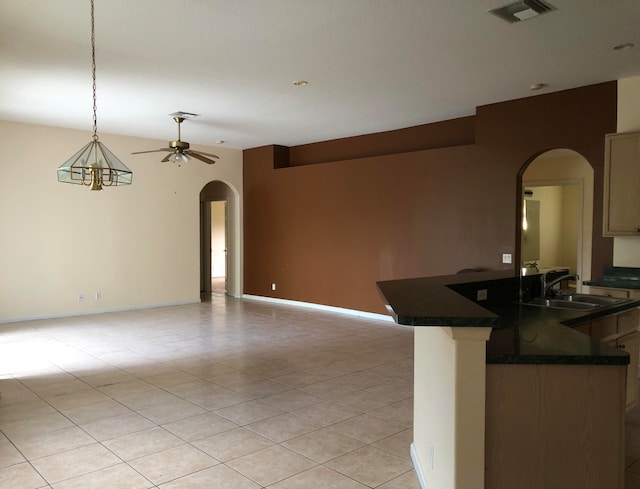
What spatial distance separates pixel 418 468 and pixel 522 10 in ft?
10.4

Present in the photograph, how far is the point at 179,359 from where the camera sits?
5309mm

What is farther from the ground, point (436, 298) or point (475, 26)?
point (475, 26)

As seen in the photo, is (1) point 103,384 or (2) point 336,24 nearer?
(2) point 336,24

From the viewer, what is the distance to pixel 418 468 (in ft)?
9.16

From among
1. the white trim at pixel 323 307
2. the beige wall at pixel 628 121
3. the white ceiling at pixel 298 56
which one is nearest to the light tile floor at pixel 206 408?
the white trim at pixel 323 307

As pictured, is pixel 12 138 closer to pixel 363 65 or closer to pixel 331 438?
pixel 363 65

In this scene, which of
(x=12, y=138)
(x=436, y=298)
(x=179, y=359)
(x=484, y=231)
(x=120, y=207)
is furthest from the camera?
(x=120, y=207)

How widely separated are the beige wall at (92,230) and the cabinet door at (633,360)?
7.61 m

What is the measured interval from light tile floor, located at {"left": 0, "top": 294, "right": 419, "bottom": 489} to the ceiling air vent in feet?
10.0

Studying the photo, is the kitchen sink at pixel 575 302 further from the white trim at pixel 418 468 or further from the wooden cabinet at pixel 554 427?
the wooden cabinet at pixel 554 427

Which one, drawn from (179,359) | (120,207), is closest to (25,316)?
(120,207)

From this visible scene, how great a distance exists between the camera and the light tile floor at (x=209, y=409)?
9.32ft

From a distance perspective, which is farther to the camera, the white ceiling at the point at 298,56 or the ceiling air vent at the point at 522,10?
the white ceiling at the point at 298,56

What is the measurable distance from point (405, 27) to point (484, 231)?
330 centimetres
